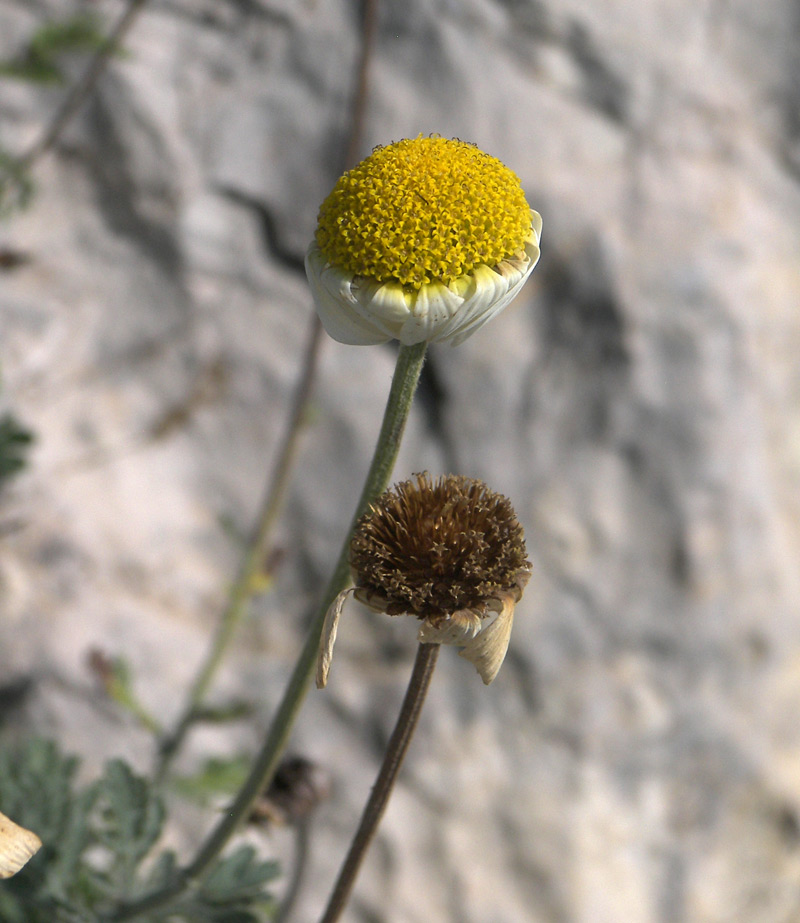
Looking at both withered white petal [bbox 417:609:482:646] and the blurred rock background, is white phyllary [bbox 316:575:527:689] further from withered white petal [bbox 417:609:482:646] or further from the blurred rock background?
the blurred rock background

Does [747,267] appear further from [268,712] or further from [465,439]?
[268,712]

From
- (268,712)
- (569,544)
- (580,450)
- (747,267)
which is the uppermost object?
(747,267)

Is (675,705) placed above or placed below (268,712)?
above

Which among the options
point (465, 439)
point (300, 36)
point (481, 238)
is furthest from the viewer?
point (300, 36)

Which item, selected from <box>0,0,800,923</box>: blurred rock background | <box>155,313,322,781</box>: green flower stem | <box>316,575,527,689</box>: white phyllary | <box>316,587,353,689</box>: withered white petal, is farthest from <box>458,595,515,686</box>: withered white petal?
<box>0,0,800,923</box>: blurred rock background

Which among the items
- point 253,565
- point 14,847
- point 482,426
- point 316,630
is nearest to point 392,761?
point 316,630

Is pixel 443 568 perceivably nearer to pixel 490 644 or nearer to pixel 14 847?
pixel 490 644

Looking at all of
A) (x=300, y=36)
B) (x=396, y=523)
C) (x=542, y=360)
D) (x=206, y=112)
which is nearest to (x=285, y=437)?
(x=542, y=360)
